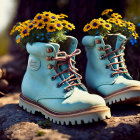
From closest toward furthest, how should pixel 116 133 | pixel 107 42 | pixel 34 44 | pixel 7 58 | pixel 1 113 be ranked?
pixel 116 133 → pixel 34 44 → pixel 1 113 → pixel 107 42 → pixel 7 58

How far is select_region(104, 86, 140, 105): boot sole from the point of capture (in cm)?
236

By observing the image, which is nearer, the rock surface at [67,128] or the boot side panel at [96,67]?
the rock surface at [67,128]

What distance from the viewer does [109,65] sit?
262 centimetres

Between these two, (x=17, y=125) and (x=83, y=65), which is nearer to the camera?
(x=17, y=125)

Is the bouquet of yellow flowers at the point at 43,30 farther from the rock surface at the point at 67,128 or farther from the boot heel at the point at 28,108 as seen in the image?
the rock surface at the point at 67,128

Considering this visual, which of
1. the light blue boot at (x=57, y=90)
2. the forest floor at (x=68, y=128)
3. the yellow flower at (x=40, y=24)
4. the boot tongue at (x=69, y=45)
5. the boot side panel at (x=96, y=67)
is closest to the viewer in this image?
the forest floor at (x=68, y=128)

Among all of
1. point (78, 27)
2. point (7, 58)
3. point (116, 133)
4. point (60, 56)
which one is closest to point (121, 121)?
point (116, 133)

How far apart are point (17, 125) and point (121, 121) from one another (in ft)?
3.19

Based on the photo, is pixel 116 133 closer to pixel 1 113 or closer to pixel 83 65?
pixel 1 113

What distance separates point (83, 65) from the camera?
11.9ft

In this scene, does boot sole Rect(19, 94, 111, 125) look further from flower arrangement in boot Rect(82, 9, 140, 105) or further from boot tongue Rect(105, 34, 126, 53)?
boot tongue Rect(105, 34, 126, 53)

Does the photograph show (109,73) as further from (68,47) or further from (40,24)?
(40,24)

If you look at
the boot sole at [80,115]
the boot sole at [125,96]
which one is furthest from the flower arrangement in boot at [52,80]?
the boot sole at [125,96]

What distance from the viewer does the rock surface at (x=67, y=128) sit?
1.91 meters
